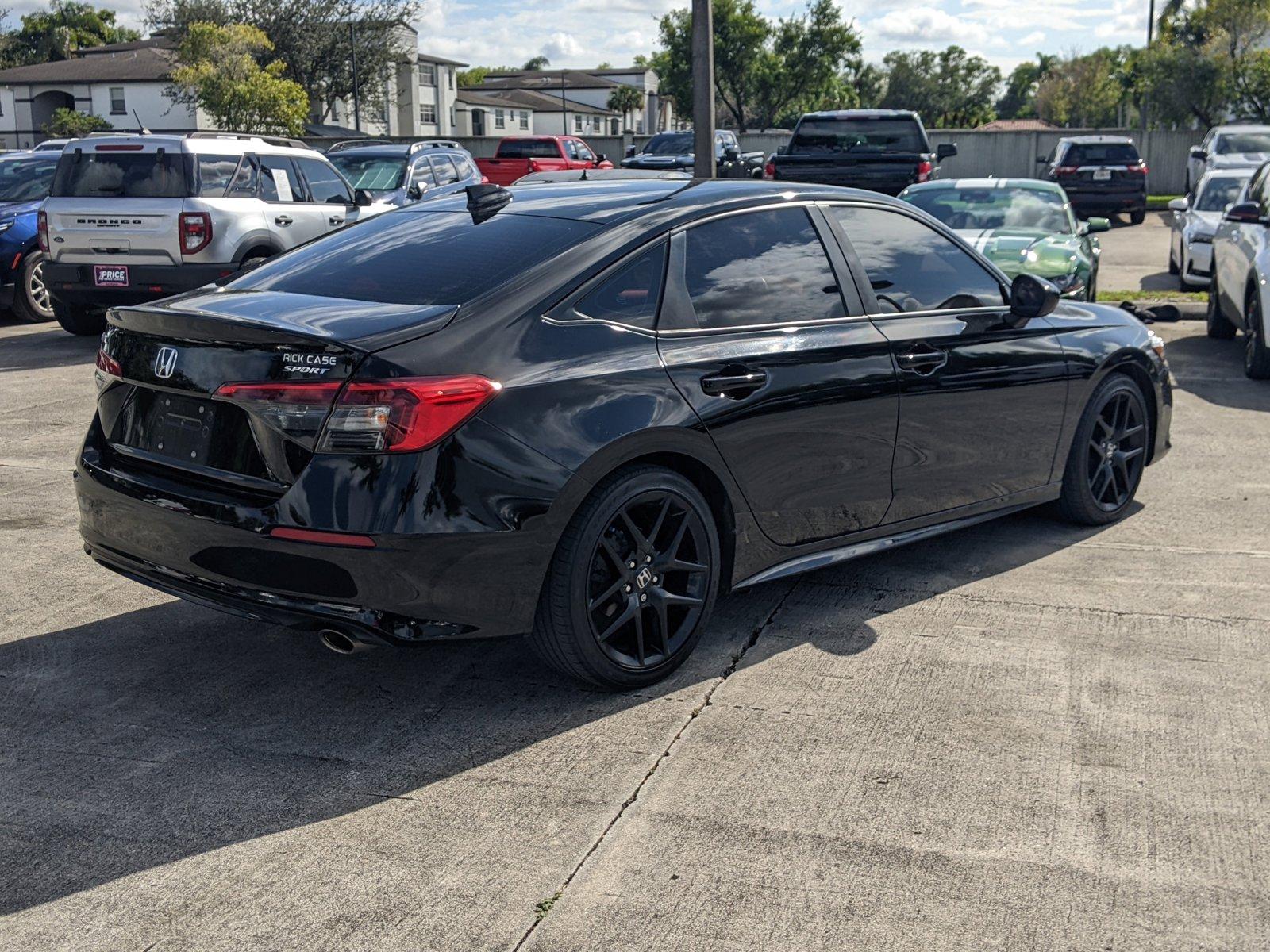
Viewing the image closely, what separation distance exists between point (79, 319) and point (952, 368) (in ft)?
32.4

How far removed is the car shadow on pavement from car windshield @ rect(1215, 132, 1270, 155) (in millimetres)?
23757

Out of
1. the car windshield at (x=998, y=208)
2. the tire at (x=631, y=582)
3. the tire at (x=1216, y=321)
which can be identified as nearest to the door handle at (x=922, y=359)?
the tire at (x=631, y=582)

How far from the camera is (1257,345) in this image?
1035cm

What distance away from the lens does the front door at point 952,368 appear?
5.23m

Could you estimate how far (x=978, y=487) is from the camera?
5.61m

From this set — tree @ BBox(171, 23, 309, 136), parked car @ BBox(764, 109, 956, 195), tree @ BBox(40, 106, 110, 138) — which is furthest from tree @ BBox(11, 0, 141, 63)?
parked car @ BBox(764, 109, 956, 195)

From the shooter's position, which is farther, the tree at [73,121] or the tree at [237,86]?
the tree at [73,121]

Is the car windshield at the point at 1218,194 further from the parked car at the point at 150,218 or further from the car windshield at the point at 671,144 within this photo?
the car windshield at the point at 671,144

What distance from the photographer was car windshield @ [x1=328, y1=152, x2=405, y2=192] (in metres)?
16.3

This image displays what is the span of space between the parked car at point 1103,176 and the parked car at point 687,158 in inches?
248

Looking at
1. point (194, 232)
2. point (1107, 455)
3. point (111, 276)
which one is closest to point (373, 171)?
point (194, 232)

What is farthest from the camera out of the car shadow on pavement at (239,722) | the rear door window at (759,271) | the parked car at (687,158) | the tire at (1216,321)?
the parked car at (687,158)

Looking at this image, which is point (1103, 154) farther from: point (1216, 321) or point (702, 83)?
point (1216, 321)

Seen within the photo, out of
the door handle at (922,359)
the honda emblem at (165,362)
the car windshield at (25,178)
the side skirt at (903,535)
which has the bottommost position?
the side skirt at (903,535)
